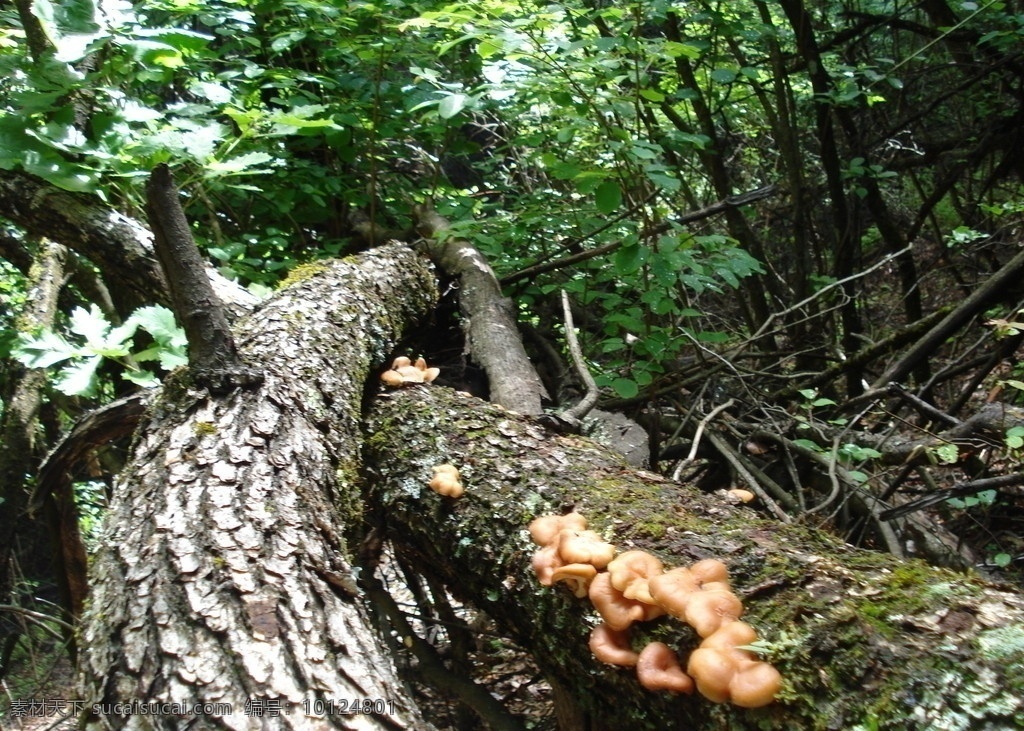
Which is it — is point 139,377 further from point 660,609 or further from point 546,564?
point 660,609

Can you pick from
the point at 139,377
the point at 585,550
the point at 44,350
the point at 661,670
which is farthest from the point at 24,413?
the point at 661,670

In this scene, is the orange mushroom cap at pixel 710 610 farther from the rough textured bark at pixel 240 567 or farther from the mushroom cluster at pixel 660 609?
the rough textured bark at pixel 240 567

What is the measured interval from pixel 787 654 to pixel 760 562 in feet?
0.87

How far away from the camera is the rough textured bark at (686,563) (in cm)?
128

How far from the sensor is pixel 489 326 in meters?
3.69

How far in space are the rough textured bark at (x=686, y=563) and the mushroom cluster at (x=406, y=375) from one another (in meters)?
0.15

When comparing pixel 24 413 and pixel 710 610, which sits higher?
pixel 24 413

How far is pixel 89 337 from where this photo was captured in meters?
2.13

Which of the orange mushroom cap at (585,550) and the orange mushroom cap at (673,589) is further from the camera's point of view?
the orange mushroom cap at (585,550)

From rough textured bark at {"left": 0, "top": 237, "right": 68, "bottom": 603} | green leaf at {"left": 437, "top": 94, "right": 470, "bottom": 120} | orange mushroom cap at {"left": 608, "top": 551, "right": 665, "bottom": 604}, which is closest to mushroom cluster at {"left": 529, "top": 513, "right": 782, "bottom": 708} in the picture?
orange mushroom cap at {"left": 608, "top": 551, "right": 665, "bottom": 604}

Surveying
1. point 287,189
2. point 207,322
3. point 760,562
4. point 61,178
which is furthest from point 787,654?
point 287,189

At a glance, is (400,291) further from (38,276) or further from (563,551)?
(563,551)

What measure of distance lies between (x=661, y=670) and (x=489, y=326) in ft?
7.83

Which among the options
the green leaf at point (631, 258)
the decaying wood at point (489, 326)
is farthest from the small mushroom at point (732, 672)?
the green leaf at point (631, 258)
